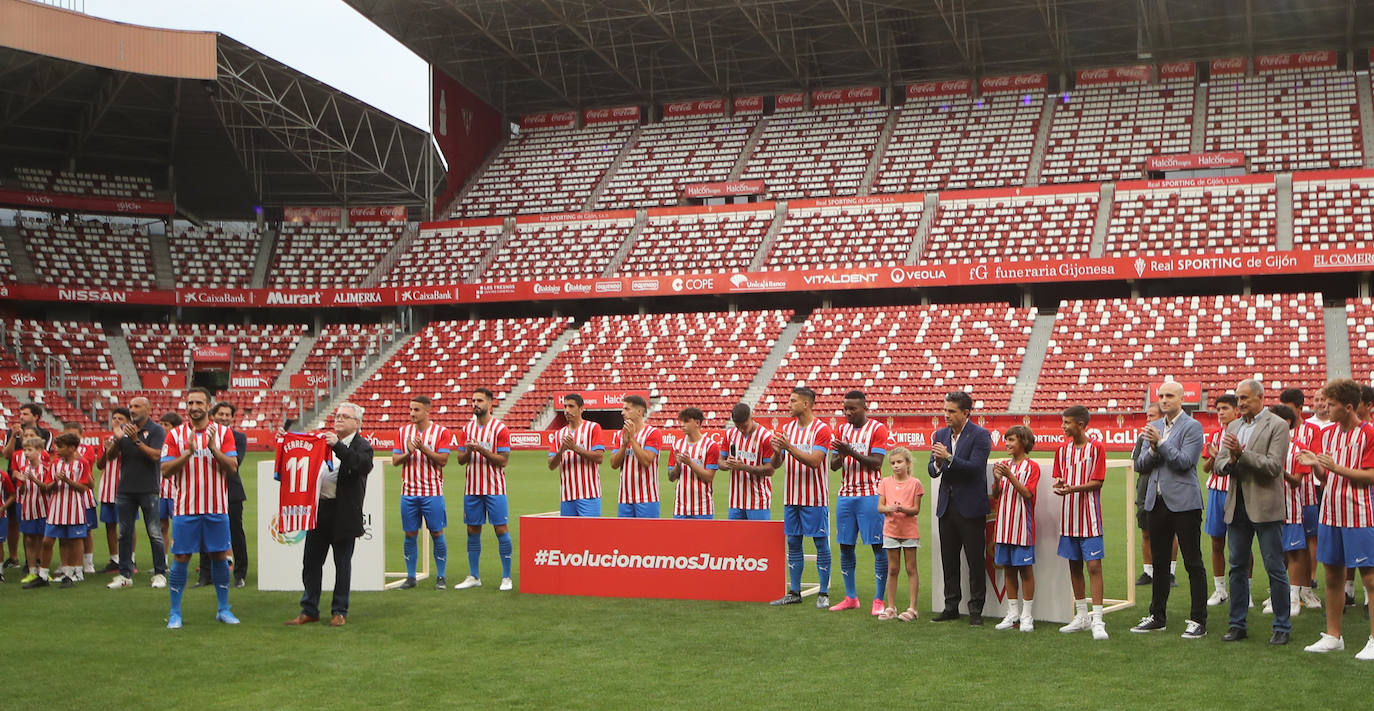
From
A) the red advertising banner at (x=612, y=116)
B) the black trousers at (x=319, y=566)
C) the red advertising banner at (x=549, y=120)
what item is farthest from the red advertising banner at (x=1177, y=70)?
the black trousers at (x=319, y=566)

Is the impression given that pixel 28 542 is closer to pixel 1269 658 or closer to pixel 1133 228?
pixel 1269 658

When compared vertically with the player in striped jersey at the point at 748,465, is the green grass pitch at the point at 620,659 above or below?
below

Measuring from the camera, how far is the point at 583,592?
1173 centimetres

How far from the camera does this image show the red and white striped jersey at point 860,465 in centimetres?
1069

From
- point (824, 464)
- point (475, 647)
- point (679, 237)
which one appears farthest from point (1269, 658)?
point (679, 237)

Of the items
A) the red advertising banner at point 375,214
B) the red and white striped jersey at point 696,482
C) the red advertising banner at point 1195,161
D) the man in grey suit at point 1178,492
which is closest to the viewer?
the man in grey suit at point 1178,492

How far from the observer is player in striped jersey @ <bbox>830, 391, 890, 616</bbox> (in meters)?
10.7

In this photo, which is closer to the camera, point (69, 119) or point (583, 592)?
point (583, 592)

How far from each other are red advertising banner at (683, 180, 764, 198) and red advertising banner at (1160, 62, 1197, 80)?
17.1 metres

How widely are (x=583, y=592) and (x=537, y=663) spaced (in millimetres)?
3182

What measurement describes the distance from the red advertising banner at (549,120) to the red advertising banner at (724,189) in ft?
30.5

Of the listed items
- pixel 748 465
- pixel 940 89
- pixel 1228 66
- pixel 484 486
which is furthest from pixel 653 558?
pixel 1228 66

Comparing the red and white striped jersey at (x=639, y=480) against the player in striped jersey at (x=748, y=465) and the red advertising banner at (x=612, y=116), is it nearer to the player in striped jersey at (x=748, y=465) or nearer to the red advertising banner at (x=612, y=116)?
the player in striped jersey at (x=748, y=465)

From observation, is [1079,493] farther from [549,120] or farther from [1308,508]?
[549,120]
